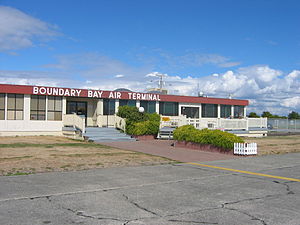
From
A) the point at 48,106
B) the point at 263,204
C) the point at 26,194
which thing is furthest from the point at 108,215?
the point at 48,106

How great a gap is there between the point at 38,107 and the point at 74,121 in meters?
3.09

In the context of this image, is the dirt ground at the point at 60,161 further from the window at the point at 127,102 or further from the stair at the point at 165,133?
the window at the point at 127,102

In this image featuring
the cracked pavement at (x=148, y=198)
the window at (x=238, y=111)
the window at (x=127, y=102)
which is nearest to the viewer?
the cracked pavement at (x=148, y=198)

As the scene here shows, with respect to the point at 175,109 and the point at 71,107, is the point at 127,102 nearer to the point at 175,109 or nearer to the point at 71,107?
the point at 71,107

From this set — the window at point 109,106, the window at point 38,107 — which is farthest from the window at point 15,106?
the window at point 109,106

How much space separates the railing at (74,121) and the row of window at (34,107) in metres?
0.65

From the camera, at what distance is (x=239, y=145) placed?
55.1ft

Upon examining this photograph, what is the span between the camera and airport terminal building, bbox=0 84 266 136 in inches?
980

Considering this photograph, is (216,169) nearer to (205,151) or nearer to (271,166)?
(271,166)

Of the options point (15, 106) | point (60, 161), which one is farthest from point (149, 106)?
point (60, 161)

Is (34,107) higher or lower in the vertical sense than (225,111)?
lower

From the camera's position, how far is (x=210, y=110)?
3528 centimetres

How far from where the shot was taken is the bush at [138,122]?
80.6 ft

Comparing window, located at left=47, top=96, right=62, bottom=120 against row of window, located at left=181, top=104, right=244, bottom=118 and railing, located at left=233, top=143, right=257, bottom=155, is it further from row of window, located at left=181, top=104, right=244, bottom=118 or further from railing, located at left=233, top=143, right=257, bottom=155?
railing, located at left=233, top=143, right=257, bottom=155
